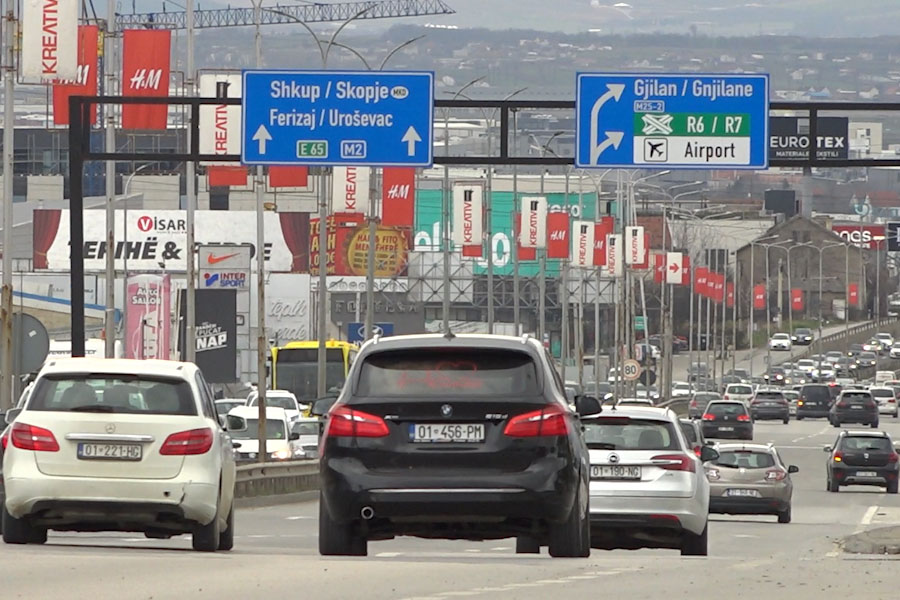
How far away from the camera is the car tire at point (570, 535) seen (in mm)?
16031

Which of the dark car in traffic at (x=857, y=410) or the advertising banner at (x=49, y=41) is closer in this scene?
the advertising banner at (x=49, y=41)

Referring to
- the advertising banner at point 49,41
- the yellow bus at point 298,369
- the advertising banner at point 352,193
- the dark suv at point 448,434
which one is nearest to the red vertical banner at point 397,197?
A: the advertising banner at point 352,193

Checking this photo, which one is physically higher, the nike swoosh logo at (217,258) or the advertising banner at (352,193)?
the advertising banner at (352,193)

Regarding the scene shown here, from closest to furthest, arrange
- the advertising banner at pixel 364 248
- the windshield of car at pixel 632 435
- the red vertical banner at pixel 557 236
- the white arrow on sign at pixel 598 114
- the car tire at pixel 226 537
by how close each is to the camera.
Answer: the car tire at pixel 226 537
the windshield of car at pixel 632 435
the white arrow on sign at pixel 598 114
the red vertical banner at pixel 557 236
the advertising banner at pixel 364 248

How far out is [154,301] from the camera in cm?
7706

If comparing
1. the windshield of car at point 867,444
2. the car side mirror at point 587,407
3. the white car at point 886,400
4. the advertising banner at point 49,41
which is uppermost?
the advertising banner at point 49,41

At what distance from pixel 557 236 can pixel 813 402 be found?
90.7ft

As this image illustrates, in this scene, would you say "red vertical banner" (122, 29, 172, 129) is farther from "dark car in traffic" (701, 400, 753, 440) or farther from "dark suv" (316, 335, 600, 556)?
"dark car in traffic" (701, 400, 753, 440)

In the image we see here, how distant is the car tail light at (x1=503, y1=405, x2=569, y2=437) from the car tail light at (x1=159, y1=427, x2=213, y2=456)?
3297 millimetres

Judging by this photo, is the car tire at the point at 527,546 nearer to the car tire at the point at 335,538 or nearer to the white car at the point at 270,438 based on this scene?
the car tire at the point at 335,538

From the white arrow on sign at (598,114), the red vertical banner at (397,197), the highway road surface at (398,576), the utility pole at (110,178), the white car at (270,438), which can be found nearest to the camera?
the highway road surface at (398,576)

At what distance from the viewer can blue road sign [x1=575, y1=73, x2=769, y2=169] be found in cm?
3334

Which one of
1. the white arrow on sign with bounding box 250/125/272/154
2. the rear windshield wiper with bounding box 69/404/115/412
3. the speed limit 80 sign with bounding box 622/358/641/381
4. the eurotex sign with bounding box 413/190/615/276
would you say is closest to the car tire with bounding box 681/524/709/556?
the rear windshield wiper with bounding box 69/404/115/412

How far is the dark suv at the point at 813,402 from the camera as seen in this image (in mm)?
96562
